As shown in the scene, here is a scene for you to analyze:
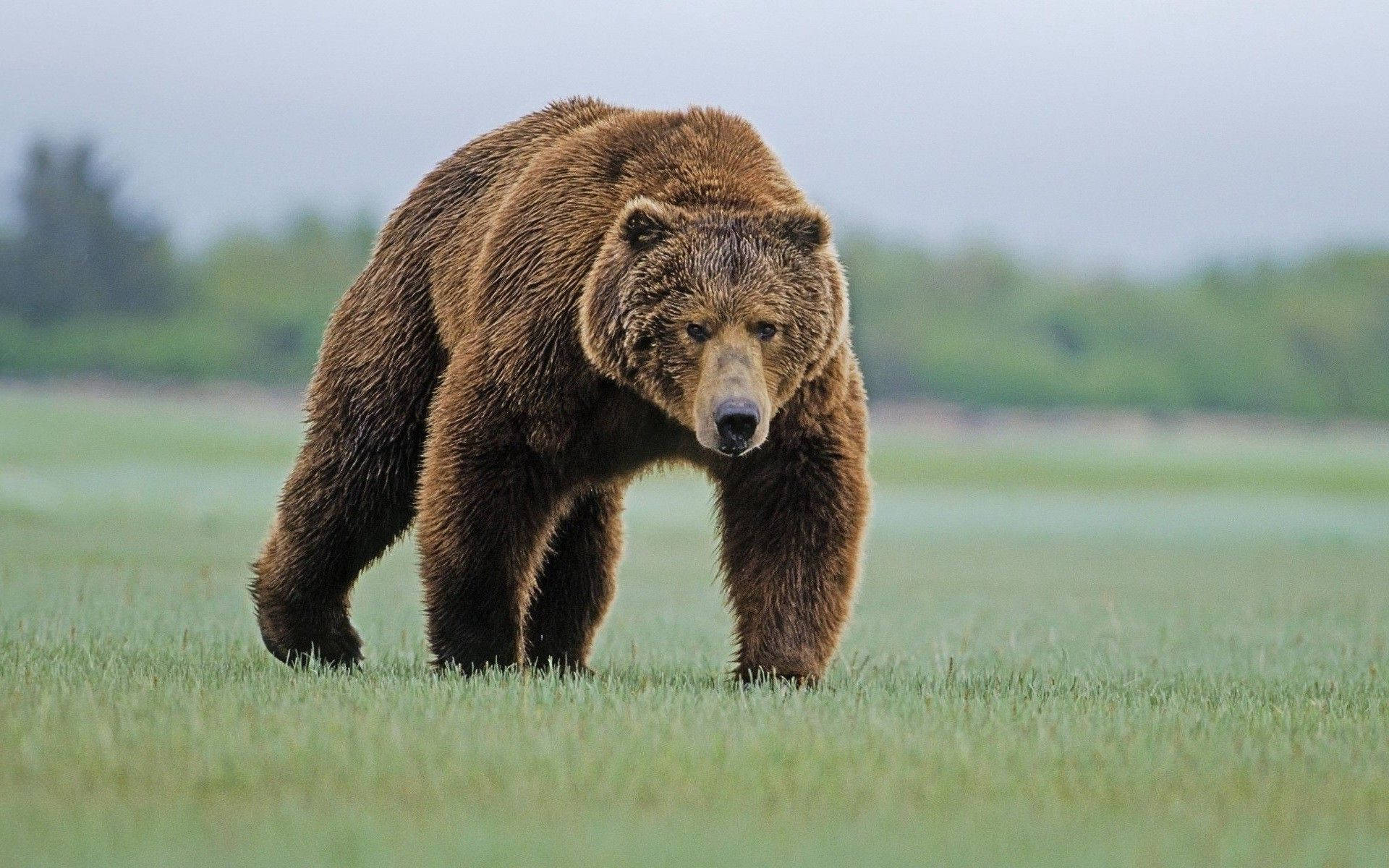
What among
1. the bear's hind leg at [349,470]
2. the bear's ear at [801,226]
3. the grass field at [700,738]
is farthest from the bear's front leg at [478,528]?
the bear's ear at [801,226]

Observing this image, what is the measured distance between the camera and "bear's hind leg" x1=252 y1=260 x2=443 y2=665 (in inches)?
280

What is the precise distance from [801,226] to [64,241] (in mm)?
36291

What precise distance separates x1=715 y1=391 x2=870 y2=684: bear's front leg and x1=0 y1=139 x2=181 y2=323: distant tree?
35.4 m

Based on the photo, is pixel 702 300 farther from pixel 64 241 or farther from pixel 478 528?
pixel 64 241

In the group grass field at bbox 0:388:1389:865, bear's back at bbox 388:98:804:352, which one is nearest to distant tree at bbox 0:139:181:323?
grass field at bbox 0:388:1389:865

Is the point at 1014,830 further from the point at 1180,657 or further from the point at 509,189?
the point at 1180,657

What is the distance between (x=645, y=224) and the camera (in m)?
5.94

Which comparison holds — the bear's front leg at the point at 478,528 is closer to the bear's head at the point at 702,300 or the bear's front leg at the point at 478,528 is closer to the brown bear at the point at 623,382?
the brown bear at the point at 623,382

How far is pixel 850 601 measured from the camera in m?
6.29

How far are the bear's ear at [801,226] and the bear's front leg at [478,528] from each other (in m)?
→ 1.13

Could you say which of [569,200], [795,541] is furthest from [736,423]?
[569,200]

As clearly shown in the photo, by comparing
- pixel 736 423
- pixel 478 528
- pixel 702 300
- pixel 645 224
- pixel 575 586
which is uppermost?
pixel 645 224

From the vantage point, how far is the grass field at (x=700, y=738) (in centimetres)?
358

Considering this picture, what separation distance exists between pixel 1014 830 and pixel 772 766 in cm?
79
